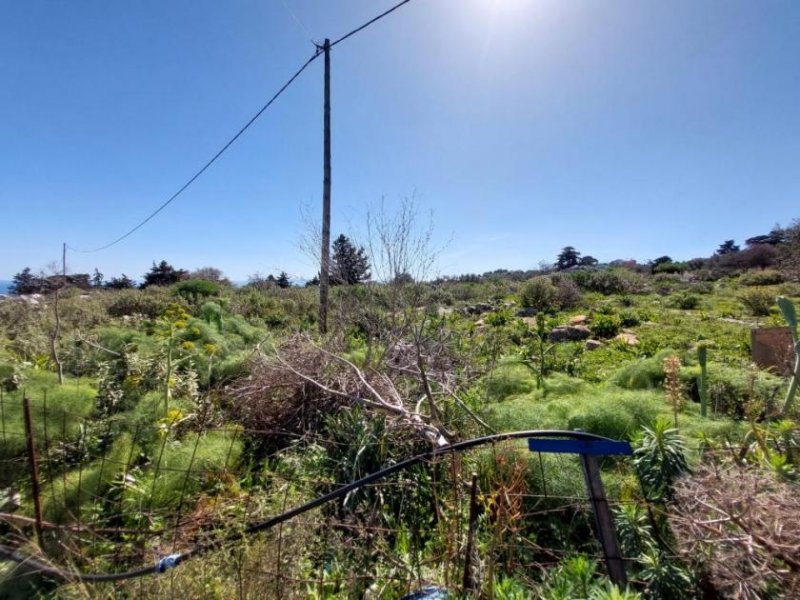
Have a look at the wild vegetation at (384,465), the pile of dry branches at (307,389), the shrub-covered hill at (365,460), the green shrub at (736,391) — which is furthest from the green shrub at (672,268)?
the pile of dry branches at (307,389)

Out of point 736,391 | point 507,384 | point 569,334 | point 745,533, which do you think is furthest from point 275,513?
point 569,334

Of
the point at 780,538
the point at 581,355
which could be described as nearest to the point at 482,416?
the point at 780,538

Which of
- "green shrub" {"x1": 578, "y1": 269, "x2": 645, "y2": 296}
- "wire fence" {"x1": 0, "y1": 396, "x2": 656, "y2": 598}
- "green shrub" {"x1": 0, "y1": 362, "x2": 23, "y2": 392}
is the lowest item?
"wire fence" {"x1": 0, "y1": 396, "x2": 656, "y2": 598}

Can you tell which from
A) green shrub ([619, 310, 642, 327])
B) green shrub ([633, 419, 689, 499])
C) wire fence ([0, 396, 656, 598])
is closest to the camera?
wire fence ([0, 396, 656, 598])

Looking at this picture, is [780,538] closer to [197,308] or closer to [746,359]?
[746,359]

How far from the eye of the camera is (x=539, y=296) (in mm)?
14367

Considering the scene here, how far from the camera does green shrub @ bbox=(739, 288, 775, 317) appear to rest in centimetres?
1082

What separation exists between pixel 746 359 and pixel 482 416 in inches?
203

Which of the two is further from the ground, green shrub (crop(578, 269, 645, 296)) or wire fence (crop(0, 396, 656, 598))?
green shrub (crop(578, 269, 645, 296))

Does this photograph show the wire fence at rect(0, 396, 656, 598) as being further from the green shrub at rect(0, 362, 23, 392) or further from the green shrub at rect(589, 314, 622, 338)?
the green shrub at rect(589, 314, 622, 338)

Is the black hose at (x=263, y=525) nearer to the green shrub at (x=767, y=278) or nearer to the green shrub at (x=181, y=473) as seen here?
the green shrub at (x=181, y=473)

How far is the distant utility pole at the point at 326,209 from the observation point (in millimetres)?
6793

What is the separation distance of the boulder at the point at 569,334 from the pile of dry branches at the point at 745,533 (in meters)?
7.91

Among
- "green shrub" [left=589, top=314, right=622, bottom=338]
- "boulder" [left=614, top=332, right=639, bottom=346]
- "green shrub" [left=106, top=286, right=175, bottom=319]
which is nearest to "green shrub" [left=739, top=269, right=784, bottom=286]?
"green shrub" [left=589, top=314, right=622, bottom=338]
